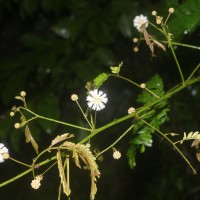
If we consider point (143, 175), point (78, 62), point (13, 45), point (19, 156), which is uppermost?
point (13, 45)

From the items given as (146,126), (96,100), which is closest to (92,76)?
(146,126)

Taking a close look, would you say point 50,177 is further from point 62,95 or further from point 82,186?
point 62,95

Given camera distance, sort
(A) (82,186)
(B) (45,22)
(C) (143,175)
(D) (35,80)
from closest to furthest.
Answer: (D) (35,80) < (A) (82,186) < (C) (143,175) < (B) (45,22)

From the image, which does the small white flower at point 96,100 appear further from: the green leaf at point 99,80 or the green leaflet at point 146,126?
the green leaflet at point 146,126

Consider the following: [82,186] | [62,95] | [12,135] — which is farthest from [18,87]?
[82,186]

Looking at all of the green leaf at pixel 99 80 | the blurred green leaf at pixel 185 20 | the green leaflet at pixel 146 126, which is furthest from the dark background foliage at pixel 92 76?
the green leaf at pixel 99 80

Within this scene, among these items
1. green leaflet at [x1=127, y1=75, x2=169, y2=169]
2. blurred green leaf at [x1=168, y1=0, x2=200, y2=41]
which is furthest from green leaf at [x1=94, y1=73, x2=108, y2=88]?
blurred green leaf at [x1=168, y1=0, x2=200, y2=41]
